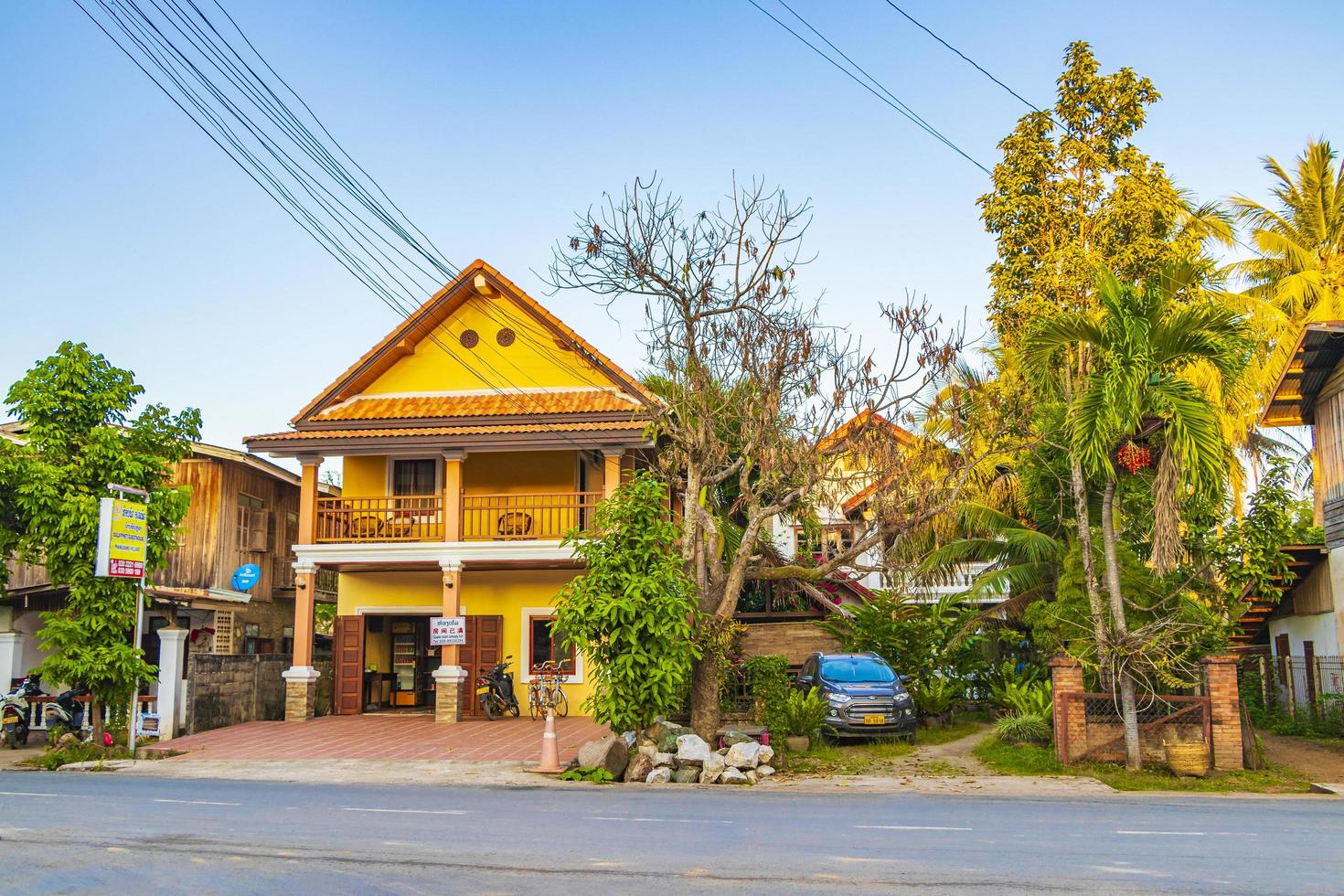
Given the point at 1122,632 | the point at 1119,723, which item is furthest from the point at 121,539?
the point at 1119,723

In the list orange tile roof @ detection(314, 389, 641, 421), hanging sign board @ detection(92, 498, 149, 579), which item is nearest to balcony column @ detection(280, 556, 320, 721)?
orange tile roof @ detection(314, 389, 641, 421)

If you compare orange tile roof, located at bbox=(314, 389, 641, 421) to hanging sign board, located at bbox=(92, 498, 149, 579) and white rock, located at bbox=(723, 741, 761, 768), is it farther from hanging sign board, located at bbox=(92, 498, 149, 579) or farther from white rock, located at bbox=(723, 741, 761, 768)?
white rock, located at bbox=(723, 741, 761, 768)

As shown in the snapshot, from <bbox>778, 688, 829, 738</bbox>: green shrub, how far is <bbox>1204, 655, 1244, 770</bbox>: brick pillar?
5.67 m

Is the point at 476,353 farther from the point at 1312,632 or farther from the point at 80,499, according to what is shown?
the point at 1312,632

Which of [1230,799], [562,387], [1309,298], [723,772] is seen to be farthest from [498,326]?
[1309,298]


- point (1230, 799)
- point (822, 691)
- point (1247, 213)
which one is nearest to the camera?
point (1230, 799)

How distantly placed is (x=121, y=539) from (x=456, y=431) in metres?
7.17

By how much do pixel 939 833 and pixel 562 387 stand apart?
17.0 metres

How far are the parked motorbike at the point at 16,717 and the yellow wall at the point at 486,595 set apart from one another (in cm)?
683

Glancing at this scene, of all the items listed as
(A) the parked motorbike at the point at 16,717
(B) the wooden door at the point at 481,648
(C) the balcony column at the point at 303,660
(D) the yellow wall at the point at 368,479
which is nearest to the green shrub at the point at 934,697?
(B) the wooden door at the point at 481,648

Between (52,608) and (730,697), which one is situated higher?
(52,608)

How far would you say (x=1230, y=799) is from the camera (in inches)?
542

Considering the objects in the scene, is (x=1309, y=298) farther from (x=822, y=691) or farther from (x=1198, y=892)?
(x=1198, y=892)

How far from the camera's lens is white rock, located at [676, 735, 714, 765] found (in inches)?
618
